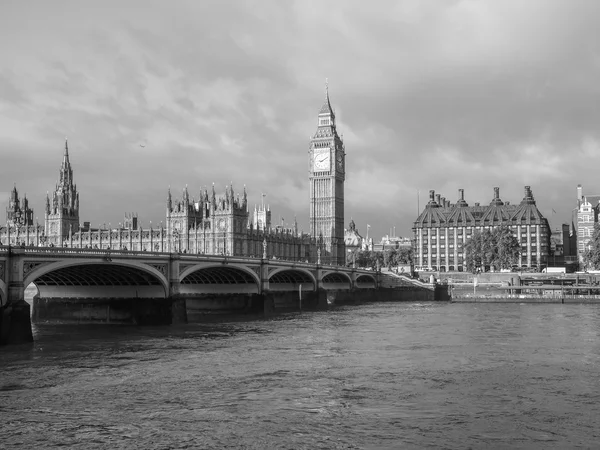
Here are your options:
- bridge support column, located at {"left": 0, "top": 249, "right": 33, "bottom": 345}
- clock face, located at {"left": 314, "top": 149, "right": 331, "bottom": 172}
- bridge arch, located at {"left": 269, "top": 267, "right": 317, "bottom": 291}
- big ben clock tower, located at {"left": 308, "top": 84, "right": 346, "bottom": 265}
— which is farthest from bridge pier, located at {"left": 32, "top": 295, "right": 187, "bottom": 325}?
clock face, located at {"left": 314, "top": 149, "right": 331, "bottom": 172}

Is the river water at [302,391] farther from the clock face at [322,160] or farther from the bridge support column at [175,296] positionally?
the clock face at [322,160]

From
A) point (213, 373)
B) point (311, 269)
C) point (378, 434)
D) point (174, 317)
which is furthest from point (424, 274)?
point (378, 434)

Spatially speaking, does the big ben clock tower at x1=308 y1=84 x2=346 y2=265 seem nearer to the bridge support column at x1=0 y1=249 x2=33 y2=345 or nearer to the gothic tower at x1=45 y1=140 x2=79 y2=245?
the gothic tower at x1=45 y1=140 x2=79 y2=245

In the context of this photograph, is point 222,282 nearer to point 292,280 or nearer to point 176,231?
point 292,280

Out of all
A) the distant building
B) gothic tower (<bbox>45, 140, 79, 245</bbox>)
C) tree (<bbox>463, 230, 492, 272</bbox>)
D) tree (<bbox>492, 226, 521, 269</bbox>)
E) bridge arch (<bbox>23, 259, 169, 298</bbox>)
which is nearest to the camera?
bridge arch (<bbox>23, 259, 169, 298</bbox>)

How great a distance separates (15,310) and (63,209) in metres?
96.0

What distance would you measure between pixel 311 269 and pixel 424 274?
203 feet

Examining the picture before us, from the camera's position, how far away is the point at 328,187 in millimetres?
177125

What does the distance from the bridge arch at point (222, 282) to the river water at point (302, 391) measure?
934 inches

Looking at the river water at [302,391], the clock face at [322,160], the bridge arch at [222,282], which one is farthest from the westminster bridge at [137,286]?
the clock face at [322,160]

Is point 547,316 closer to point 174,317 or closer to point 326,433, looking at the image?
point 174,317

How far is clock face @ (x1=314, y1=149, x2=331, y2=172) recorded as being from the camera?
584 feet

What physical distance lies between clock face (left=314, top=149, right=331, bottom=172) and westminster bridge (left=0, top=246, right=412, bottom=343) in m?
80.3

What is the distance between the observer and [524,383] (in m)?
31.5
